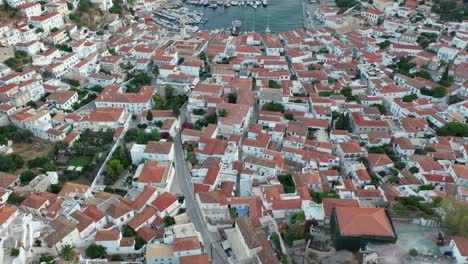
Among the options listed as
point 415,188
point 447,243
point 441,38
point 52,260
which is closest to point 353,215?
point 447,243

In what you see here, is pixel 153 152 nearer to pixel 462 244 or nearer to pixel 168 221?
pixel 168 221

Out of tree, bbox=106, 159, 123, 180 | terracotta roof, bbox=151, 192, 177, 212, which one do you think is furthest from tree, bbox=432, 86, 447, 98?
tree, bbox=106, 159, 123, 180

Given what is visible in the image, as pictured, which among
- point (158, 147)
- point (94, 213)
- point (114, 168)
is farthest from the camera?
point (158, 147)

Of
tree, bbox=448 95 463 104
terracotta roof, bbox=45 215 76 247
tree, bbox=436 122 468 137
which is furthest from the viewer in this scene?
tree, bbox=448 95 463 104

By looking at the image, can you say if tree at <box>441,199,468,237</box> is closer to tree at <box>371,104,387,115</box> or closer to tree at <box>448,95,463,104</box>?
tree at <box>371,104,387,115</box>

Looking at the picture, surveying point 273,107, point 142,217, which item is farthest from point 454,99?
point 142,217

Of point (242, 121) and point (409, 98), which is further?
point (409, 98)
